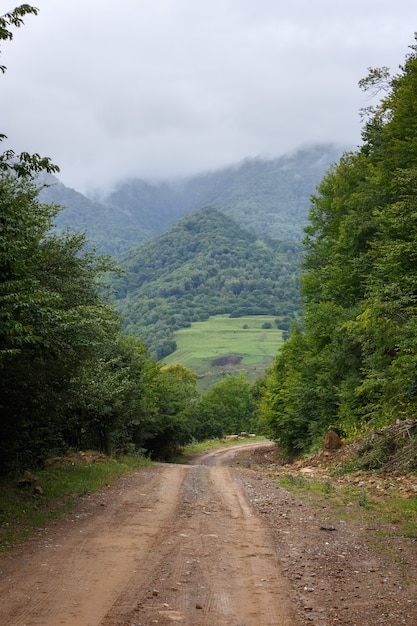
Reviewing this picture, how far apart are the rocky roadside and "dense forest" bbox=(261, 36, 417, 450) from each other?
13.5ft

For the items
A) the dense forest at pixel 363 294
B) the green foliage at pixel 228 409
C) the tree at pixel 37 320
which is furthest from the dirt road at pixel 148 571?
the green foliage at pixel 228 409

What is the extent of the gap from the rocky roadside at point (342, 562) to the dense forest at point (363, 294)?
4.12m

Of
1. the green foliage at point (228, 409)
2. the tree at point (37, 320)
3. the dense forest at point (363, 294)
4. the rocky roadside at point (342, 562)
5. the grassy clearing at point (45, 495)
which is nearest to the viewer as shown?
the rocky roadside at point (342, 562)

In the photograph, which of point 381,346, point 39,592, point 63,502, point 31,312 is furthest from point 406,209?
point 39,592

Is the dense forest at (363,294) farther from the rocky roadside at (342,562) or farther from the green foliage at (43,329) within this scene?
the green foliage at (43,329)

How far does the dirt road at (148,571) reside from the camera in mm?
6926

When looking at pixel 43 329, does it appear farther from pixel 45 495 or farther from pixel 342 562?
pixel 342 562

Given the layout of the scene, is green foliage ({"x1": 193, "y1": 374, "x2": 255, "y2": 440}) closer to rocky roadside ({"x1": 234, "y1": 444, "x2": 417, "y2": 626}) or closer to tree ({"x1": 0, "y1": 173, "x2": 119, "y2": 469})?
tree ({"x1": 0, "y1": 173, "x2": 119, "y2": 469})

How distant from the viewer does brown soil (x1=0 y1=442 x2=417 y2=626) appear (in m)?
6.93

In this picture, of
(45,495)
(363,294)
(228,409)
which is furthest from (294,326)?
(228,409)

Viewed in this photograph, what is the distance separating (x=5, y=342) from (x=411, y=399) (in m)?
10.4

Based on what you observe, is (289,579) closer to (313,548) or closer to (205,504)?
(313,548)

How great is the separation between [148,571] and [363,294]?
23.7 metres

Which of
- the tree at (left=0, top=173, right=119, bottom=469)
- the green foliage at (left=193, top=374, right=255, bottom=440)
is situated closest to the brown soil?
the tree at (left=0, top=173, right=119, bottom=469)
